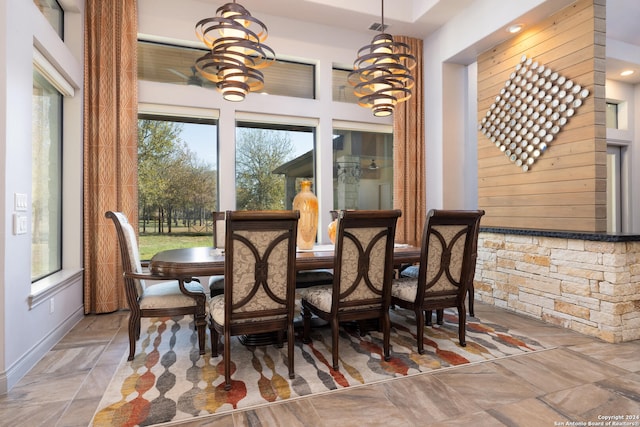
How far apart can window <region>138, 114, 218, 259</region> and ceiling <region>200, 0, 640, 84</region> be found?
1.55 meters

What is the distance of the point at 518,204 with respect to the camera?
402 centimetres

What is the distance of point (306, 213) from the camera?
299 cm

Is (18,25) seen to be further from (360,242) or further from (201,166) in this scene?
(360,242)

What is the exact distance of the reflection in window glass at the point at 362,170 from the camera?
5.06 metres

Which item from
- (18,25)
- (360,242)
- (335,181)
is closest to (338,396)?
(360,242)

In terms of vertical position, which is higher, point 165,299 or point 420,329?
point 165,299

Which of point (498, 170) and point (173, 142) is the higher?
point (173, 142)

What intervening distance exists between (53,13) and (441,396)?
4.47 m

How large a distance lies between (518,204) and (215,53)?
3446 millimetres

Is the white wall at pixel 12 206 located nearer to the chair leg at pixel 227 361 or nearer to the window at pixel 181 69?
the window at pixel 181 69

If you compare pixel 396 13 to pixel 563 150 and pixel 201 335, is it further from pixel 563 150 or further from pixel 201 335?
pixel 201 335

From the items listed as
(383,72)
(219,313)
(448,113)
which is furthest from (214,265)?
(448,113)

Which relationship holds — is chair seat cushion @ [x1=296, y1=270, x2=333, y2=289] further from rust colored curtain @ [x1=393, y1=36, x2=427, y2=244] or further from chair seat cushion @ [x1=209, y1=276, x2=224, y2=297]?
rust colored curtain @ [x1=393, y1=36, x2=427, y2=244]

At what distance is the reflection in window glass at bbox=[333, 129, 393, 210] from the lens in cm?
506
